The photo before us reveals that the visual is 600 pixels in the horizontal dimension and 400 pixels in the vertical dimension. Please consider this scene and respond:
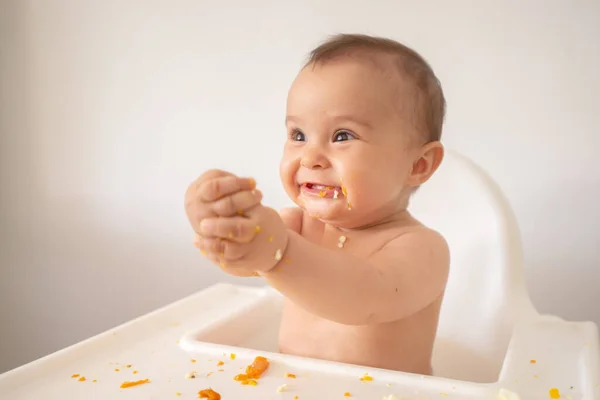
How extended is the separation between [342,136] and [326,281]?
0.19 m

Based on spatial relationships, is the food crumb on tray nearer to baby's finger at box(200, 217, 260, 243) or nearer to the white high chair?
the white high chair

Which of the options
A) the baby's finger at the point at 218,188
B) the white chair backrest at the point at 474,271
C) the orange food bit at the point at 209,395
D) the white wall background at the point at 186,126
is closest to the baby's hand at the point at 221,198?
the baby's finger at the point at 218,188

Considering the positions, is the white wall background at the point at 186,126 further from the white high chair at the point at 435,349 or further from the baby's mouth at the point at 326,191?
the baby's mouth at the point at 326,191

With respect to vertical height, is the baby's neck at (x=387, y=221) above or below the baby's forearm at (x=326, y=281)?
above

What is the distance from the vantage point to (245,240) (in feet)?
1.29

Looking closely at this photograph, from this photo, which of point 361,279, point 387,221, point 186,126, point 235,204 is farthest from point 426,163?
point 186,126

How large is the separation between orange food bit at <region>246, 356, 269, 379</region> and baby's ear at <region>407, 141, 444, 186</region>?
0.83 feet

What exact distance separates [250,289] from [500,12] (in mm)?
648

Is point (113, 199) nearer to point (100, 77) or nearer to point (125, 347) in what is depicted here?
point (100, 77)

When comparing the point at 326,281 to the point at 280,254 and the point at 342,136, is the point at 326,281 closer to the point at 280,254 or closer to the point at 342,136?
the point at 280,254

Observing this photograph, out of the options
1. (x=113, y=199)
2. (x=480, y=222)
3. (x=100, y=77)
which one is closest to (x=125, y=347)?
(x=480, y=222)

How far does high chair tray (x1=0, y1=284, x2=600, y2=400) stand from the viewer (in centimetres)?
51

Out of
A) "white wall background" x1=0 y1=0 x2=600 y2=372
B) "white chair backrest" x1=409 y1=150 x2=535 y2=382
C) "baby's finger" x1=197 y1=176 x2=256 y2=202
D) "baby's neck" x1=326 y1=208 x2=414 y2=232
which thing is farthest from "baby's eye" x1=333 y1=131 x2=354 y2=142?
"white wall background" x1=0 y1=0 x2=600 y2=372

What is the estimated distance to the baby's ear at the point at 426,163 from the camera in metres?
0.65
